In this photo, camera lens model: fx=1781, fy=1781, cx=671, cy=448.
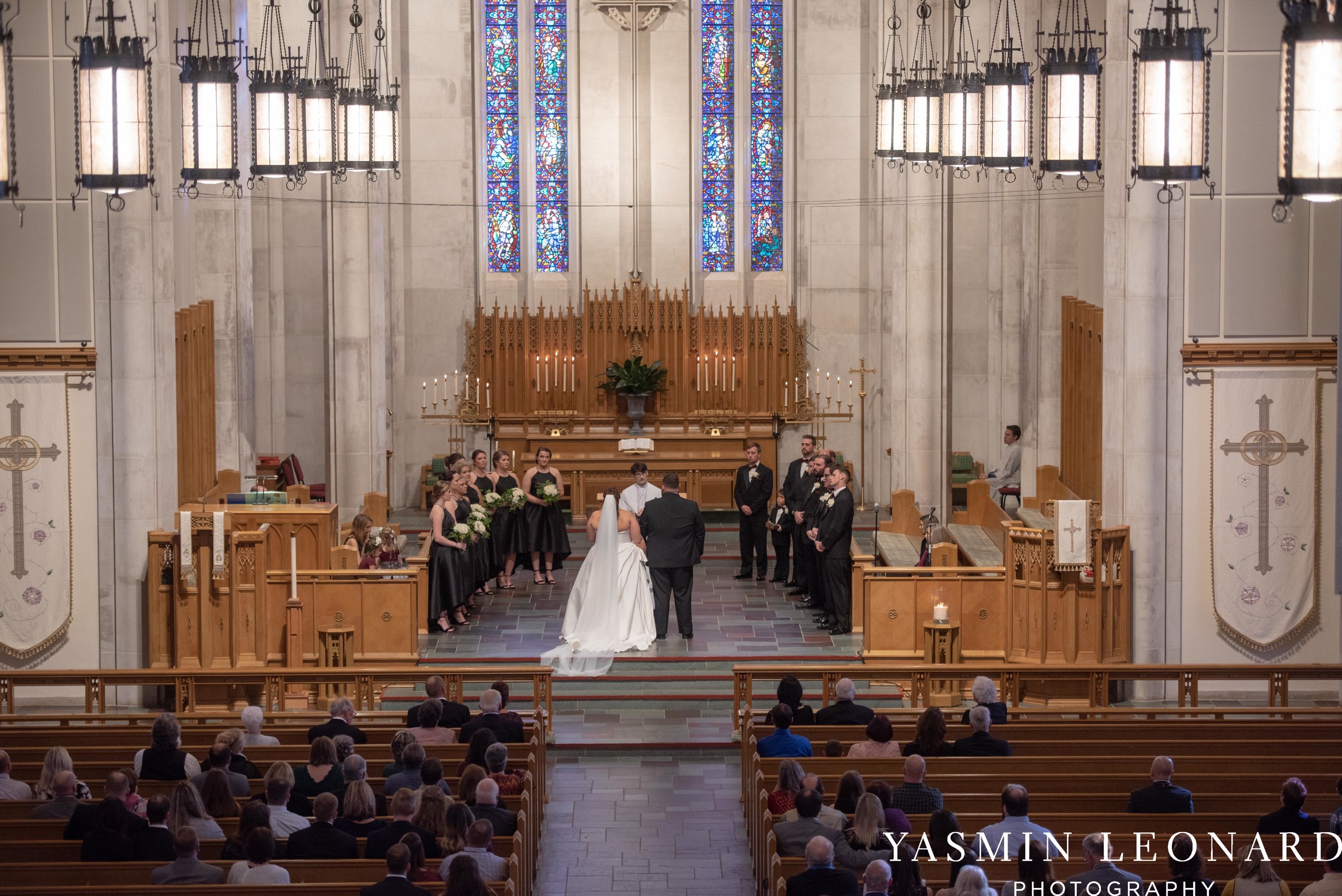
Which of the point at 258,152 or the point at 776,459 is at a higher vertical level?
the point at 258,152

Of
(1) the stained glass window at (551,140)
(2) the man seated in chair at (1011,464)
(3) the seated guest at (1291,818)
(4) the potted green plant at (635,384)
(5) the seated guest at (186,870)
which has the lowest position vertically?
(5) the seated guest at (186,870)

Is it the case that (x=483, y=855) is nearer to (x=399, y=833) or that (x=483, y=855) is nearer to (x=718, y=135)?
(x=399, y=833)

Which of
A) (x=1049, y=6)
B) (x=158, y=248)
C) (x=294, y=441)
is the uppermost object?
(x=1049, y=6)

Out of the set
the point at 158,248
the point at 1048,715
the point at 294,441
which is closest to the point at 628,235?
the point at 294,441

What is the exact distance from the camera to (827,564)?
17.1 metres

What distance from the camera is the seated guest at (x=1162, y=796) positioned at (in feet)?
31.6

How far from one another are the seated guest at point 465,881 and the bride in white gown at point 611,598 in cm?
840

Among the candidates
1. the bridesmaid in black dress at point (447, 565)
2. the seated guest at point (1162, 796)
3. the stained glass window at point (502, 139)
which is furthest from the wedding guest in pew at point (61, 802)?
the stained glass window at point (502, 139)

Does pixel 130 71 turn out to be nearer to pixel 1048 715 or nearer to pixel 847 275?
pixel 1048 715

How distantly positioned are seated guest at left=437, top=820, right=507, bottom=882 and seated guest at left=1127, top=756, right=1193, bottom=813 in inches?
137

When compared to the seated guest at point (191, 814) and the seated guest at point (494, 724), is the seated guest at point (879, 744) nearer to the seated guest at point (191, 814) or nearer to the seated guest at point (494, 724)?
the seated guest at point (494, 724)

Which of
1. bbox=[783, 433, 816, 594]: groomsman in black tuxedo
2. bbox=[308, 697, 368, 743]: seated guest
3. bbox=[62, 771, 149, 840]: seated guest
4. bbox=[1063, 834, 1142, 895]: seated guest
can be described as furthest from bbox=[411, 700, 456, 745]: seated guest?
bbox=[783, 433, 816, 594]: groomsman in black tuxedo

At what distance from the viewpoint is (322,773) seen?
10.2 metres

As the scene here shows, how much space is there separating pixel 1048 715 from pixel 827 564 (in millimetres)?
3885
